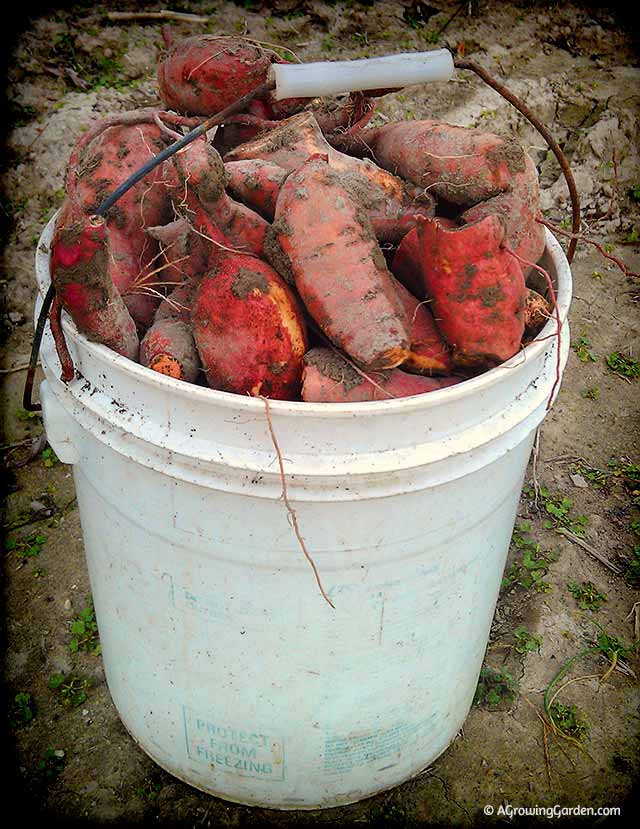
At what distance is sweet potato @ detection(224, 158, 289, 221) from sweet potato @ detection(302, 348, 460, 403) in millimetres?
332

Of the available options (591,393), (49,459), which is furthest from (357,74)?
(591,393)

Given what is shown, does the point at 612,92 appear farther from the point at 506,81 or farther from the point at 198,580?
the point at 198,580

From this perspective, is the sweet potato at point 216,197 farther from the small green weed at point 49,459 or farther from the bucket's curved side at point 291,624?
the small green weed at point 49,459

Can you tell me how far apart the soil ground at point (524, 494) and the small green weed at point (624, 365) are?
2 centimetres

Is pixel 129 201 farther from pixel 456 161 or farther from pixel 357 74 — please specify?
pixel 456 161

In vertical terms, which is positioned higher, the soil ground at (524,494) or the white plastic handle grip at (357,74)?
the white plastic handle grip at (357,74)

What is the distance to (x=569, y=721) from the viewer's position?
1834 millimetres

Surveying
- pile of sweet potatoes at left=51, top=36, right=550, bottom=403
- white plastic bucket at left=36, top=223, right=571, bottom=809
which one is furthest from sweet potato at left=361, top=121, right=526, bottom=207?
white plastic bucket at left=36, top=223, right=571, bottom=809

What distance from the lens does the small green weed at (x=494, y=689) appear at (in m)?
1.87

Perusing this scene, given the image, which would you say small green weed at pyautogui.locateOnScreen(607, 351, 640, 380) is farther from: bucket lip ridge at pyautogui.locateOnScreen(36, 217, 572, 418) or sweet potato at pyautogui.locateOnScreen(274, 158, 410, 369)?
sweet potato at pyautogui.locateOnScreen(274, 158, 410, 369)

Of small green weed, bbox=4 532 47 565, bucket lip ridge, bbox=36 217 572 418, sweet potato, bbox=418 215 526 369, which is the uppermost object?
sweet potato, bbox=418 215 526 369

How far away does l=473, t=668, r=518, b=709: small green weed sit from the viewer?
1872mm

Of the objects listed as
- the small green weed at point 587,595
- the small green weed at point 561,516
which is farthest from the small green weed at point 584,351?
the small green weed at point 587,595

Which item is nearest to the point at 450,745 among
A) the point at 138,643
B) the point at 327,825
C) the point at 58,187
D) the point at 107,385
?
the point at 327,825
